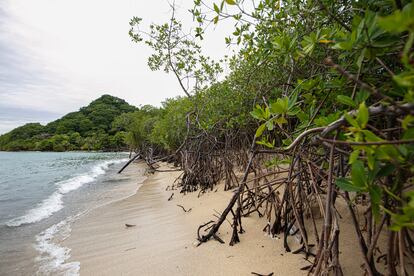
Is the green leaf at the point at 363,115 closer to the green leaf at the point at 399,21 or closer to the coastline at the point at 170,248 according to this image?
the green leaf at the point at 399,21

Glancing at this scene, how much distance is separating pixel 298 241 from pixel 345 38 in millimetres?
1706

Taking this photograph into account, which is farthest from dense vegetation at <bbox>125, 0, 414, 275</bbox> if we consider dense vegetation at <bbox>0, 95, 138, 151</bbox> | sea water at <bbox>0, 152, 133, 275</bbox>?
dense vegetation at <bbox>0, 95, 138, 151</bbox>

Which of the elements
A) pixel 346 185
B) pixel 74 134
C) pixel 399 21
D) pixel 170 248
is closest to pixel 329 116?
pixel 346 185

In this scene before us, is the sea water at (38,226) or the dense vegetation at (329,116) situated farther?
the sea water at (38,226)

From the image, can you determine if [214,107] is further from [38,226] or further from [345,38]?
[345,38]

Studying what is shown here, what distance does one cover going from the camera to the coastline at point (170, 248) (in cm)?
187

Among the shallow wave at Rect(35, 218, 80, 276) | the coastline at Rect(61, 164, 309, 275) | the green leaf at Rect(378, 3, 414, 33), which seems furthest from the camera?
the shallow wave at Rect(35, 218, 80, 276)

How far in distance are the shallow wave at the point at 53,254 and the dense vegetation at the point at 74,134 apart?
43.0 m

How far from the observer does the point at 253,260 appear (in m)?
1.88

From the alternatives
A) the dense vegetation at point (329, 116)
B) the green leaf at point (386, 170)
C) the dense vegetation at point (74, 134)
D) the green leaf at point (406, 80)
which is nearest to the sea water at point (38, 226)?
the dense vegetation at point (329, 116)

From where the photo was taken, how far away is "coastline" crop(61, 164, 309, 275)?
1871mm

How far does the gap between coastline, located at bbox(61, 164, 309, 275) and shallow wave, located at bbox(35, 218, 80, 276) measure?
0.09m

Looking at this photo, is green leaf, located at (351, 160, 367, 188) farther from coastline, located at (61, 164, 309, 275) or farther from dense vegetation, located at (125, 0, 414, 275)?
coastline, located at (61, 164, 309, 275)

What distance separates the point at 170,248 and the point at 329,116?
2136 millimetres
